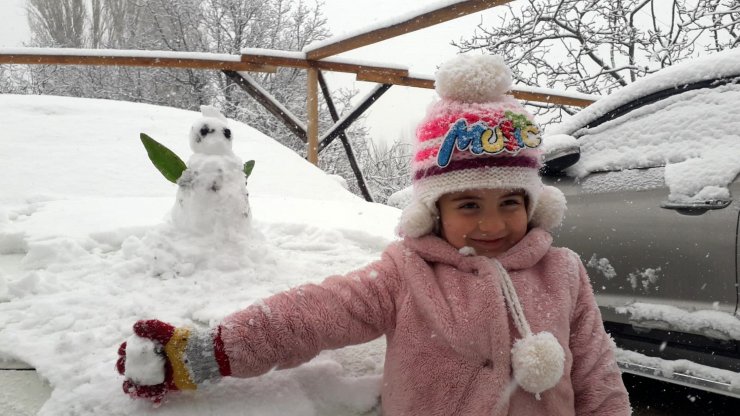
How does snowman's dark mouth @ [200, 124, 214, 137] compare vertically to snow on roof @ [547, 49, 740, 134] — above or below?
below

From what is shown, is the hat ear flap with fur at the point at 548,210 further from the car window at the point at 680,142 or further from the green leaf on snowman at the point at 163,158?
the green leaf on snowman at the point at 163,158

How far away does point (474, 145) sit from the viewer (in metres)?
1.26

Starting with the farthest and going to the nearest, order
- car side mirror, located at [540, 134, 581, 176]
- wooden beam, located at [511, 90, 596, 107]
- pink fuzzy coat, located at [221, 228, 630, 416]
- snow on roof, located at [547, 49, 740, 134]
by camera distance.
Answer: wooden beam, located at [511, 90, 596, 107] → car side mirror, located at [540, 134, 581, 176] → snow on roof, located at [547, 49, 740, 134] → pink fuzzy coat, located at [221, 228, 630, 416]

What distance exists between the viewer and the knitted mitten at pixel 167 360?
0.98 meters

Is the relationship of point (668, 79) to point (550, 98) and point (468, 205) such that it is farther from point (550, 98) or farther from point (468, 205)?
point (550, 98)

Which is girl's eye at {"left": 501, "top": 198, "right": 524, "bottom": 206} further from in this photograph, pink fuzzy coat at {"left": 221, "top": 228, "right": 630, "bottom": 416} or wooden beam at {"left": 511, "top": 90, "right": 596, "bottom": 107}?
wooden beam at {"left": 511, "top": 90, "right": 596, "bottom": 107}

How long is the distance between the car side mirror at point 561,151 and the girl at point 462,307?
43.3 inches

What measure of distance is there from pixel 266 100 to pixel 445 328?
4684 millimetres

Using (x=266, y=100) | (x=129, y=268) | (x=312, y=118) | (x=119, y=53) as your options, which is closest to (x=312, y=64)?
(x=312, y=118)

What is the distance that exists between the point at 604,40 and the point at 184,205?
9.65m

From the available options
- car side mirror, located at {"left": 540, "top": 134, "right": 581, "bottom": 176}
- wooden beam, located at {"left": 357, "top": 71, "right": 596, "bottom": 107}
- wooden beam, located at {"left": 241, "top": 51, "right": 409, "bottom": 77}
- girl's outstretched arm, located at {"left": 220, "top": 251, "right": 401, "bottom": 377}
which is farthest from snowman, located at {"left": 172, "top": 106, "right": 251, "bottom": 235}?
wooden beam, located at {"left": 357, "top": 71, "right": 596, "bottom": 107}

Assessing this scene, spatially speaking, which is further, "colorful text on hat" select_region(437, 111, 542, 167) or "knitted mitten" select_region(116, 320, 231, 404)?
"colorful text on hat" select_region(437, 111, 542, 167)

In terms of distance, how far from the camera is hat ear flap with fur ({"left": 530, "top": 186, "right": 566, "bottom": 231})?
141cm

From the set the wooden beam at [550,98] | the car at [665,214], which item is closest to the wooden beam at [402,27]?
the car at [665,214]
